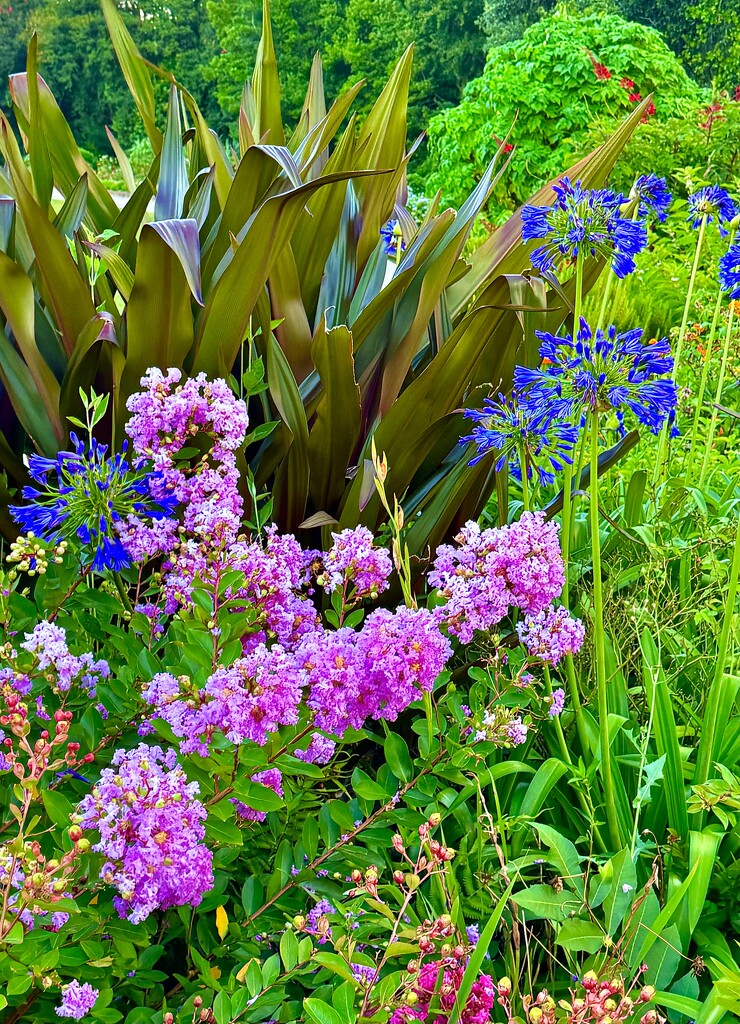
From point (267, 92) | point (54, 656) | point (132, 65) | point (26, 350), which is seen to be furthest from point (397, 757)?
point (132, 65)

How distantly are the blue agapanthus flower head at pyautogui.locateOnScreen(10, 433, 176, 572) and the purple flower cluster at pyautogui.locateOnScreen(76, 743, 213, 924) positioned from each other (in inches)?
14.2

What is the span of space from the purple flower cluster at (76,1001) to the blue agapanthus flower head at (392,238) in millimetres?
1871

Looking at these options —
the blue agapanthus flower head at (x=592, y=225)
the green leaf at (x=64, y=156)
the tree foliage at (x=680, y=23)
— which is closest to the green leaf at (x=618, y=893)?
the blue agapanthus flower head at (x=592, y=225)

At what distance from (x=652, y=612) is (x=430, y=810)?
732mm

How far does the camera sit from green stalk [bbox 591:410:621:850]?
3.82 ft

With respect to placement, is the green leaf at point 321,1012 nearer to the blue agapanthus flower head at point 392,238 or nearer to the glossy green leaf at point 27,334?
the glossy green leaf at point 27,334

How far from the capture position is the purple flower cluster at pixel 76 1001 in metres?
0.86

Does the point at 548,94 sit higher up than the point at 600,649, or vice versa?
the point at 548,94

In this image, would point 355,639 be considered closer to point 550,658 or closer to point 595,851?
point 550,658

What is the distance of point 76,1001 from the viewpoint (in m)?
0.87

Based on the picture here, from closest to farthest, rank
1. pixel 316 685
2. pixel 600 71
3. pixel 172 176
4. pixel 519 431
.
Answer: pixel 316 685, pixel 519 431, pixel 172 176, pixel 600 71

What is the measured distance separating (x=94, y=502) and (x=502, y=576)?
537mm

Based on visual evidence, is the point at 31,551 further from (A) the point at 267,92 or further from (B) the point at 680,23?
(B) the point at 680,23

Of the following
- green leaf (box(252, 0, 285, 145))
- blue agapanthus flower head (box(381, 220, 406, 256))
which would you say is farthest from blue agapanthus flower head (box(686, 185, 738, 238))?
green leaf (box(252, 0, 285, 145))
